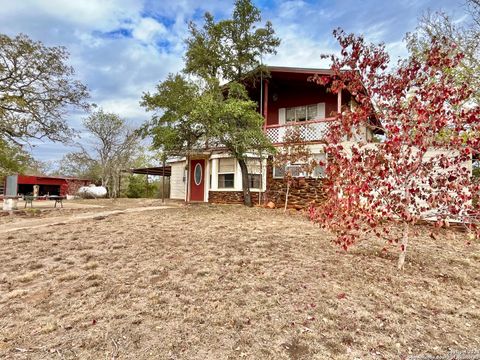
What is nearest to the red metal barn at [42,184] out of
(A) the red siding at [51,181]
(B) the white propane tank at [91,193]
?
(A) the red siding at [51,181]

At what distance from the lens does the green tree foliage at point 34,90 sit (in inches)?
448

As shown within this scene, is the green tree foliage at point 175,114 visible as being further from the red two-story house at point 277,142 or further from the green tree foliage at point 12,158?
the green tree foliage at point 12,158

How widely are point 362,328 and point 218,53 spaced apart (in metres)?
10.7

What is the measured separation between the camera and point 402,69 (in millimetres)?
3873

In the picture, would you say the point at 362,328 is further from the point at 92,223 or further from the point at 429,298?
the point at 92,223

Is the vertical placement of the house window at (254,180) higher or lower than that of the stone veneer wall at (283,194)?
higher

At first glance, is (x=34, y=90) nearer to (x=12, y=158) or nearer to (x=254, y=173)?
(x=12, y=158)

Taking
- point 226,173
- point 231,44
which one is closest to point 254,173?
point 226,173

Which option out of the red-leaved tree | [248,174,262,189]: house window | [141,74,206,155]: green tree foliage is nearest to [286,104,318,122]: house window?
[248,174,262,189]: house window

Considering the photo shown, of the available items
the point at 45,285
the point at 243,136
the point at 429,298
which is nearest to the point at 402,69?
the point at 429,298

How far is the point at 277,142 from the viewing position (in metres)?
12.5

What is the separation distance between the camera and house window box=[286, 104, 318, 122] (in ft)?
43.0

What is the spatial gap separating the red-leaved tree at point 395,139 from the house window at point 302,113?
934 centimetres

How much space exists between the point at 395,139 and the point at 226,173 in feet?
36.0
